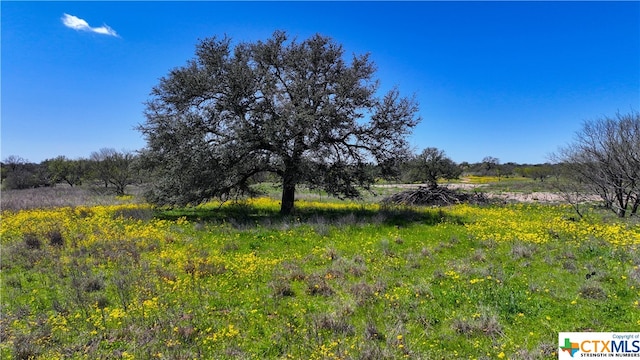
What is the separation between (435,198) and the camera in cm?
2541

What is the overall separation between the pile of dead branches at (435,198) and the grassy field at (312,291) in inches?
406

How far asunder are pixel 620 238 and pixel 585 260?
3.32 meters

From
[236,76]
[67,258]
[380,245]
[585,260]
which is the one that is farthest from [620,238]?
[67,258]

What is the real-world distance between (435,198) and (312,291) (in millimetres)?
19482

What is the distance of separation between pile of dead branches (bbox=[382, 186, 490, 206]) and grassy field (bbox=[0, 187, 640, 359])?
10317 millimetres

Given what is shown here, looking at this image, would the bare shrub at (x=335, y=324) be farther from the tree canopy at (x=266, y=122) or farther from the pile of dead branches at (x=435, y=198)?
the pile of dead branches at (x=435, y=198)

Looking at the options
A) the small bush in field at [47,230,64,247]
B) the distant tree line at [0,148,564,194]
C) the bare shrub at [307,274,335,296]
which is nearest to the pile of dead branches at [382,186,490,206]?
the distant tree line at [0,148,564,194]

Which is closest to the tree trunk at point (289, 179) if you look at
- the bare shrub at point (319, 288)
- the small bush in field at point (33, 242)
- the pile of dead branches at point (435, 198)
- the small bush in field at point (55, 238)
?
the pile of dead branches at point (435, 198)

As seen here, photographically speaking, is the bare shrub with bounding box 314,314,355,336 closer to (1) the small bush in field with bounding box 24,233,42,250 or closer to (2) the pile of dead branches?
(1) the small bush in field with bounding box 24,233,42,250

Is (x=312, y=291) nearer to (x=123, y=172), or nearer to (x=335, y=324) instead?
(x=335, y=324)

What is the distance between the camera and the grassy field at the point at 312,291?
227 inches

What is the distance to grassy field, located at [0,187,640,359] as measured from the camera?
5.77 meters

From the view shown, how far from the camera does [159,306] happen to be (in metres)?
7.18

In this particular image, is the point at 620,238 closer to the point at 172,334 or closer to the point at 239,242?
the point at 239,242
